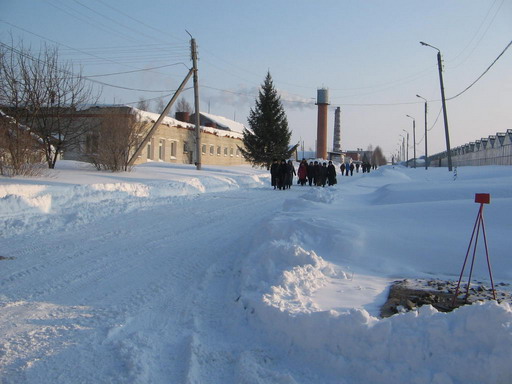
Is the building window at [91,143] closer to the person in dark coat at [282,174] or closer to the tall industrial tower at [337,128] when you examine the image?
the person in dark coat at [282,174]

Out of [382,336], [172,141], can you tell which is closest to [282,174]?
[172,141]

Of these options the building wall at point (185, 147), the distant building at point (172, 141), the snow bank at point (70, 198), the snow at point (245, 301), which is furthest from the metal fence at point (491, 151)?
the snow at point (245, 301)

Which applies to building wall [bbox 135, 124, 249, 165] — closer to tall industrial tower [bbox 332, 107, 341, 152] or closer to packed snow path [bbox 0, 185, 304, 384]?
packed snow path [bbox 0, 185, 304, 384]

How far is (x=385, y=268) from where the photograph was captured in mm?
6930

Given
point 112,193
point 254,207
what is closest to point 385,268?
point 254,207

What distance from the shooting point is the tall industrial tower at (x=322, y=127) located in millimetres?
72750

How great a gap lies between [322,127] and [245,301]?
70193mm

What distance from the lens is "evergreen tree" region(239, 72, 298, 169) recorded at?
41875 mm

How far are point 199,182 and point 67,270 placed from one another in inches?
686

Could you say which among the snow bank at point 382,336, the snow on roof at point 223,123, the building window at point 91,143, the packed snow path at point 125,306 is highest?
the snow on roof at point 223,123

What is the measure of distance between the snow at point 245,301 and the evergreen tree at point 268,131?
3042cm

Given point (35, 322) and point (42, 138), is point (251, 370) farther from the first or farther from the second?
point (42, 138)

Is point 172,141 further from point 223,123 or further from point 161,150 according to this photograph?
point 223,123

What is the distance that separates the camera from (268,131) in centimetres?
4181
